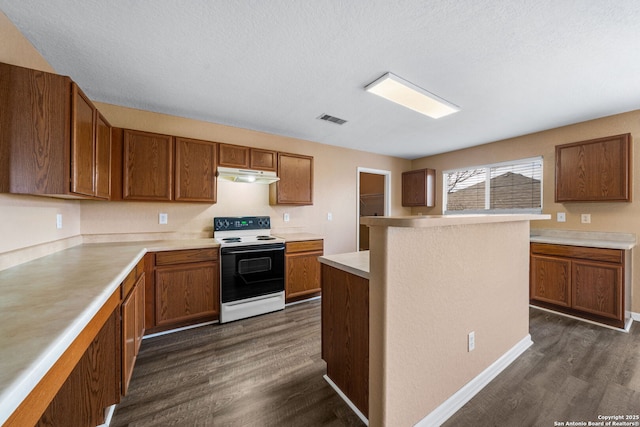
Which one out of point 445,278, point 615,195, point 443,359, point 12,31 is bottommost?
point 443,359

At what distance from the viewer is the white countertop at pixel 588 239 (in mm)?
2666

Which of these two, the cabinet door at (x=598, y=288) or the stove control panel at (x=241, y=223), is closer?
the cabinet door at (x=598, y=288)

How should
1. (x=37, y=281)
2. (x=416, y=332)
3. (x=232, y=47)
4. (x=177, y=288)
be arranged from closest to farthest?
(x=37, y=281)
(x=416, y=332)
(x=232, y=47)
(x=177, y=288)

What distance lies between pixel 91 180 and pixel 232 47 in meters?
1.49

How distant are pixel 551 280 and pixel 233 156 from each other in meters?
4.20

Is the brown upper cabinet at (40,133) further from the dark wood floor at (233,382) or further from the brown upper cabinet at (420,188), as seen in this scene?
the brown upper cabinet at (420,188)

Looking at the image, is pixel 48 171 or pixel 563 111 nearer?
pixel 48 171

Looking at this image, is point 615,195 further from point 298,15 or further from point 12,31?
point 12,31

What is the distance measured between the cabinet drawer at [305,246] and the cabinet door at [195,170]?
43.7 inches

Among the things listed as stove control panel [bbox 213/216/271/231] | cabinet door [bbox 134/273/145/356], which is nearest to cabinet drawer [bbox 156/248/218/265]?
cabinet door [bbox 134/273/145/356]

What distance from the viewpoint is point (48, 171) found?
1468 mm

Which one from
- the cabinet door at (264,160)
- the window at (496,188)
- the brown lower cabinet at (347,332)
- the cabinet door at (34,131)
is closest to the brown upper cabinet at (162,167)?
the cabinet door at (264,160)

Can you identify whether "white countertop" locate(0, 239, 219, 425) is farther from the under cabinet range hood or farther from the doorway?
the doorway

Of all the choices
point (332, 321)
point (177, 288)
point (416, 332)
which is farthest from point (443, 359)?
point (177, 288)
